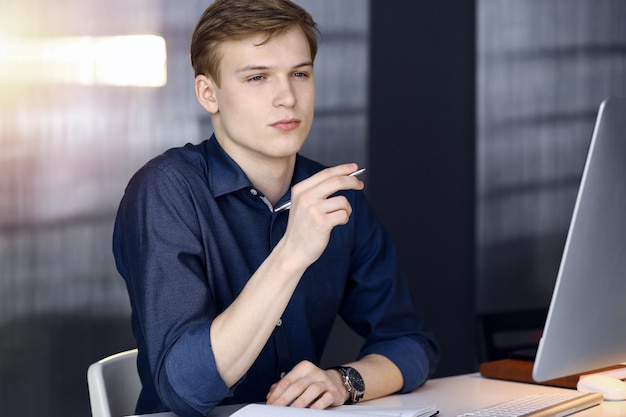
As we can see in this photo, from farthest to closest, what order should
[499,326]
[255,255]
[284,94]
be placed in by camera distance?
[499,326], [255,255], [284,94]

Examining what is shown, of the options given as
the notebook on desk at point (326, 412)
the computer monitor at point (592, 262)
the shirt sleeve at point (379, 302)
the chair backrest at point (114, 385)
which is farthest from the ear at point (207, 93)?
the computer monitor at point (592, 262)

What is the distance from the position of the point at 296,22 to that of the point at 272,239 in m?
0.44

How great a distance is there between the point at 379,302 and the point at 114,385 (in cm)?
58

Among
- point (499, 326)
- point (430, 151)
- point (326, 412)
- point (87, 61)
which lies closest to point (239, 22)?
point (326, 412)

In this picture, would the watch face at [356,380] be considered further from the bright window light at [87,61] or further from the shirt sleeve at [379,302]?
the bright window light at [87,61]

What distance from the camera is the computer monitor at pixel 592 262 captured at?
4.42 ft

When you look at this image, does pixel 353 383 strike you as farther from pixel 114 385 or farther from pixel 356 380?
pixel 114 385

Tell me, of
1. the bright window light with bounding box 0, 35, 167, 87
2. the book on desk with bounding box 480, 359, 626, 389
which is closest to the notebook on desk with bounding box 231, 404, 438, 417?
the book on desk with bounding box 480, 359, 626, 389

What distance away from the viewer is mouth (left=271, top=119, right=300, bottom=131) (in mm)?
1814

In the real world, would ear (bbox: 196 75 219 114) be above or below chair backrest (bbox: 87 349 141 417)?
above

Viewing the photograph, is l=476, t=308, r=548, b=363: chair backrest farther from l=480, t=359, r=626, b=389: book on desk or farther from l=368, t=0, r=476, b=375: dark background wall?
l=368, t=0, r=476, b=375: dark background wall

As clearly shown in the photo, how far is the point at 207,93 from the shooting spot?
6.46 feet

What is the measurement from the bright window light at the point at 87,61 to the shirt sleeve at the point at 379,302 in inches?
62.1

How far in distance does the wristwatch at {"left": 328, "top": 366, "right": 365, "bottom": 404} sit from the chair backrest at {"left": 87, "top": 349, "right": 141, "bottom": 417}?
1.46 feet
